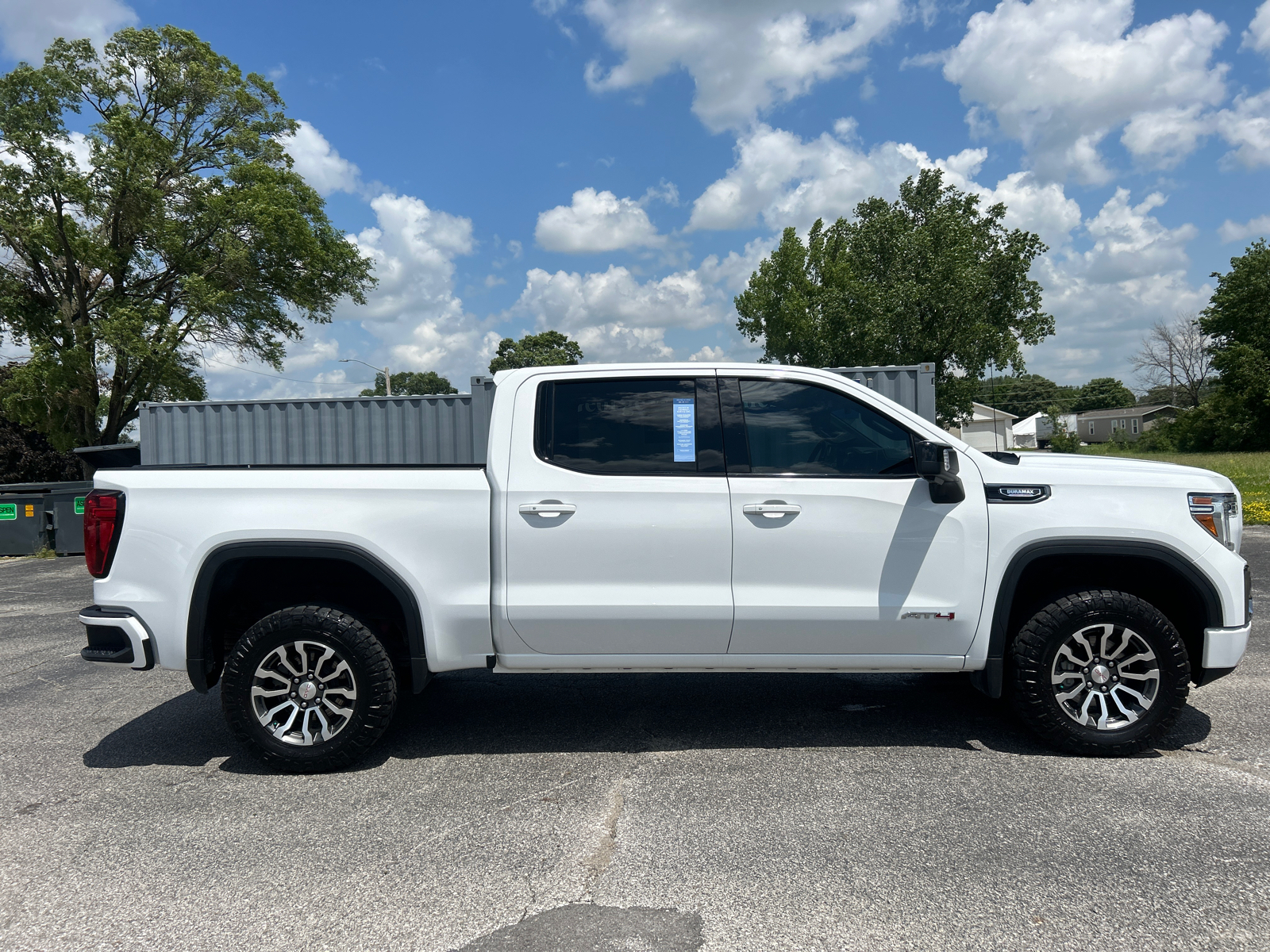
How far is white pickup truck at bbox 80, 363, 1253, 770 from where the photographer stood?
3.88 meters

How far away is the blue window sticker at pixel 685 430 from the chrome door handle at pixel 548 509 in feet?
1.85

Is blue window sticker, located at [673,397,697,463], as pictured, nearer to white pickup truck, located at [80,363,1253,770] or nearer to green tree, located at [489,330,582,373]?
white pickup truck, located at [80,363,1253,770]

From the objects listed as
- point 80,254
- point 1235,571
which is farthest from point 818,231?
point 1235,571

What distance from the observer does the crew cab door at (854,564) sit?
153 inches

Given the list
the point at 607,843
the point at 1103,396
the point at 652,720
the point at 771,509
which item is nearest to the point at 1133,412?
the point at 1103,396

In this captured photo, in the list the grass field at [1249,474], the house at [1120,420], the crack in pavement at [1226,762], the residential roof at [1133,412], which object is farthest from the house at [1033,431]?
the crack in pavement at [1226,762]

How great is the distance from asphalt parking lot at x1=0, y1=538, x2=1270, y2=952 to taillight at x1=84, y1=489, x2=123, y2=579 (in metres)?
1.08

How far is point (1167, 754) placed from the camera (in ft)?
13.4

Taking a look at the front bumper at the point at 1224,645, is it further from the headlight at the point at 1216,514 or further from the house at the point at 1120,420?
the house at the point at 1120,420

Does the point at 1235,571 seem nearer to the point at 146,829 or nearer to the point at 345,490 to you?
the point at 345,490

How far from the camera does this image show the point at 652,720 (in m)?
4.74

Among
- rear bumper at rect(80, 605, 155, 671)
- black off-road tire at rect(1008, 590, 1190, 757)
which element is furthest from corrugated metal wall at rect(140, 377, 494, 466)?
black off-road tire at rect(1008, 590, 1190, 757)

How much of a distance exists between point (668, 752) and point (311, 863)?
1752 millimetres

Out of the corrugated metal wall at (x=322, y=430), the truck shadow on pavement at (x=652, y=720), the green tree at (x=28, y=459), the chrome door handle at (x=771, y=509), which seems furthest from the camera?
the green tree at (x=28, y=459)
